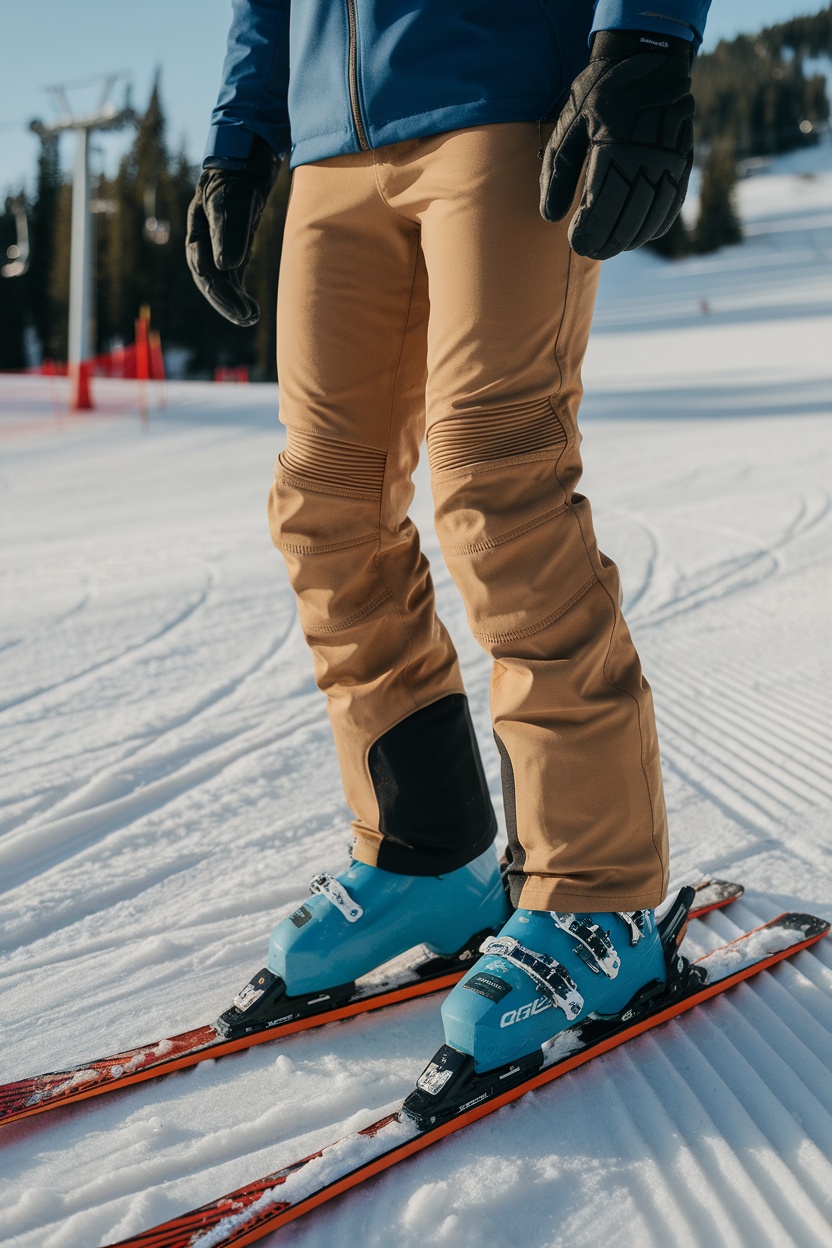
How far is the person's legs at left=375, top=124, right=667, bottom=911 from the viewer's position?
1.12 metres

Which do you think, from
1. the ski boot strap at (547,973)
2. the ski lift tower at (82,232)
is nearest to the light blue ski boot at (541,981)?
the ski boot strap at (547,973)

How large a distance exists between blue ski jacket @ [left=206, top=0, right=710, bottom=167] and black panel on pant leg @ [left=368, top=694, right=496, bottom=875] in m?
0.74

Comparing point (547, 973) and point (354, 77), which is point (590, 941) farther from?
point (354, 77)

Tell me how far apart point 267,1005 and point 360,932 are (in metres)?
0.15

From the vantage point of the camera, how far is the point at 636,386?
39.9 feet

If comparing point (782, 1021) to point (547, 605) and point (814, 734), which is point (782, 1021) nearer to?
point (547, 605)

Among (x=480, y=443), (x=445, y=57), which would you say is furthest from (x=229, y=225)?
(x=480, y=443)

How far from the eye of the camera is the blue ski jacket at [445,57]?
1104mm

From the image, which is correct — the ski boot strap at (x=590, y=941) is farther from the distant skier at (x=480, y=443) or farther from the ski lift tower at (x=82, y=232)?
the ski lift tower at (x=82, y=232)

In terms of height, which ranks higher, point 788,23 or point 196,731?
point 788,23

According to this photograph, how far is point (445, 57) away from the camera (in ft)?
3.68

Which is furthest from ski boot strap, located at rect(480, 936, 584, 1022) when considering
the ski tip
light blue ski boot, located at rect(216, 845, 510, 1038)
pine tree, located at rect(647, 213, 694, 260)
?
pine tree, located at rect(647, 213, 694, 260)

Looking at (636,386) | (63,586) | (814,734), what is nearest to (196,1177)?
(814,734)

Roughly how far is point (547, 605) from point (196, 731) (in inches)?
58.3
